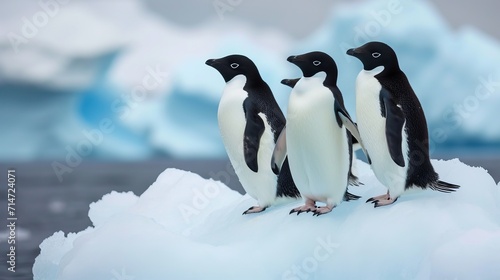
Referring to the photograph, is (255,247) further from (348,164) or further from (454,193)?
(454,193)

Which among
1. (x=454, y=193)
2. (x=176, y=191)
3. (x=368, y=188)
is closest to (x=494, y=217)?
(x=454, y=193)

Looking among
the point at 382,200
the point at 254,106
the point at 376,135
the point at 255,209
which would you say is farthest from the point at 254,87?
the point at 382,200

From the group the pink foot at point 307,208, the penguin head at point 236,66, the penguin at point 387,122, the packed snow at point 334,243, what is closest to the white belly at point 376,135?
the penguin at point 387,122

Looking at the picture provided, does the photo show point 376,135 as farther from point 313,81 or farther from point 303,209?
point 303,209

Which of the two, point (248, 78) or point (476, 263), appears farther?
point (248, 78)

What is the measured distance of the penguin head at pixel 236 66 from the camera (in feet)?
11.4

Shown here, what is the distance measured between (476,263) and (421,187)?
46 centimetres

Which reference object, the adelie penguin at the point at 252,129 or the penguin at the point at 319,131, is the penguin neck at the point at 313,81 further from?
the adelie penguin at the point at 252,129

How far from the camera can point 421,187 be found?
3072 millimetres

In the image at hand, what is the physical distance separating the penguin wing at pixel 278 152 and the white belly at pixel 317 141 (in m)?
0.09

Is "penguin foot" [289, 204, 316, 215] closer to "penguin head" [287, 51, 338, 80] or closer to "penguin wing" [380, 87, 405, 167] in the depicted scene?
"penguin wing" [380, 87, 405, 167]

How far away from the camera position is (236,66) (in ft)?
11.5

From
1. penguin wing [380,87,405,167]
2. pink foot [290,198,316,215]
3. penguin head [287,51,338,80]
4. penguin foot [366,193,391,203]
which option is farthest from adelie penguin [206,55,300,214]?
penguin wing [380,87,405,167]

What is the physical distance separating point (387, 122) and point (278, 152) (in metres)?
0.61
